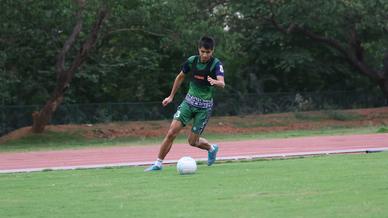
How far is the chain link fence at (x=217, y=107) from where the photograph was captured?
34719mm

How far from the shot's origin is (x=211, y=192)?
10.5 meters

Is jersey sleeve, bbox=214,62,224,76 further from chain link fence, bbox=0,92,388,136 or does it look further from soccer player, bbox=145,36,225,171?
chain link fence, bbox=0,92,388,136

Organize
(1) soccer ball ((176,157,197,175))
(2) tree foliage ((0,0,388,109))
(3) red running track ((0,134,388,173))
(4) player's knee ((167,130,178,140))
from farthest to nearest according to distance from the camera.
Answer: (2) tree foliage ((0,0,388,109)) < (3) red running track ((0,134,388,173)) < (4) player's knee ((167,130,178,140)) < (1) soccer ball ((176,157,197,175))

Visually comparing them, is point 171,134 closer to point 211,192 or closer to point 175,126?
point 175,126

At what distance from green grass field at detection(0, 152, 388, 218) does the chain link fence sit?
65.7ft

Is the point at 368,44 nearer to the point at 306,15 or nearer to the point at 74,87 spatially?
the point at 306,15

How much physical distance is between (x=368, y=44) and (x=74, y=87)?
46.3ft

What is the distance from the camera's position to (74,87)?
A: 125 ft

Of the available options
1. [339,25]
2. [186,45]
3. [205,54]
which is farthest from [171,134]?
[339,25]

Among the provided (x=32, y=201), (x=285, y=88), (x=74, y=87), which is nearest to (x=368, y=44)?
(x=285, y=88)

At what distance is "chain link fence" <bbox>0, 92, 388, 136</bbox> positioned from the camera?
3472 cm

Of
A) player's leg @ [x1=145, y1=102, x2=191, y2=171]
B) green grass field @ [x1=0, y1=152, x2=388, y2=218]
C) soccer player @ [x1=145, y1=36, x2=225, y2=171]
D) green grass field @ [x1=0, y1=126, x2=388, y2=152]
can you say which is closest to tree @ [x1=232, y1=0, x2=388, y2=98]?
green grass field @ [x1=0, y1=126, x2=388, y2=152]

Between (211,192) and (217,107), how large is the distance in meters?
30.4

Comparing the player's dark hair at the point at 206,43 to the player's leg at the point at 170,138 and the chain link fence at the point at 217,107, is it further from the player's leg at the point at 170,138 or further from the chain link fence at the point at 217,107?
the chain link fence at the point at 217,107
